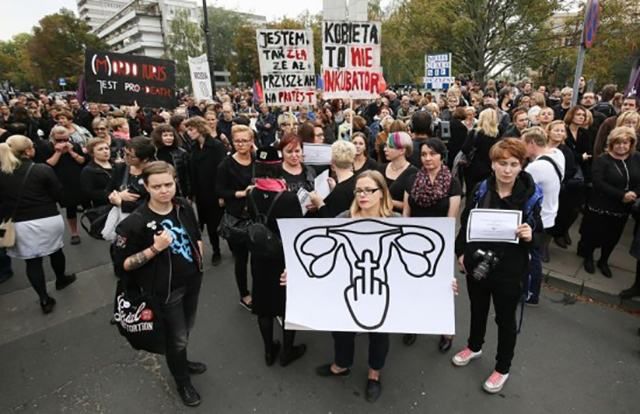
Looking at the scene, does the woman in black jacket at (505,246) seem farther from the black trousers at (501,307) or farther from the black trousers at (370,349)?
the black trousers at (370,349)

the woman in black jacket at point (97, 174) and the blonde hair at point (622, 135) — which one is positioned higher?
the blonde hair at point (622, 135)

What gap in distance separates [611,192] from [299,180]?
11.3 feet

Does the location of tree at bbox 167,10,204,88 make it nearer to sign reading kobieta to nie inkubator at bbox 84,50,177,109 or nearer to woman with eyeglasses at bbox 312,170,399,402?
sign reading kobieta to nie inkubator at bbox 84,50,177,109

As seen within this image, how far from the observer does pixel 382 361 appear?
2.73m

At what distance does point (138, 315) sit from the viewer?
2412mm

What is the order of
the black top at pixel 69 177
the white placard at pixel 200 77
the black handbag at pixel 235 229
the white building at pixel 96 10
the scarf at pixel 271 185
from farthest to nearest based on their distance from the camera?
the white building at pixel 96 10, the white placard at pixel 200 77, the black top at pixel 69 177, the black handbag at pixel 235 229, the scarf at pixel 271 185

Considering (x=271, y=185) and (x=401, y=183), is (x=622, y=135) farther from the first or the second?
(x=271, y=185)

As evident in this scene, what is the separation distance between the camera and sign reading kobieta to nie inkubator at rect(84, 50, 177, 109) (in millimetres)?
6098

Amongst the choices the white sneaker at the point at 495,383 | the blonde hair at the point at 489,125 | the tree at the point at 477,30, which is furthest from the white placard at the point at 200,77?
the tree at the point at 477,30

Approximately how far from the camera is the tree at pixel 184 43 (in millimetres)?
49812

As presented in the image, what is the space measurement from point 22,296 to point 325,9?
5.94 m

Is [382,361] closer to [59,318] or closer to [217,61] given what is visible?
[59,318]

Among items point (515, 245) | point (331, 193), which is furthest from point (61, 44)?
point (515, 245)

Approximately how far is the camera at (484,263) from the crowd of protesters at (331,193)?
0.10 meters
